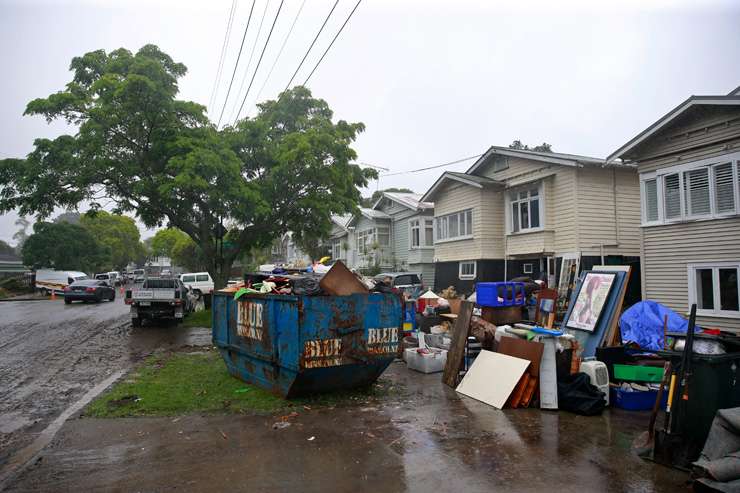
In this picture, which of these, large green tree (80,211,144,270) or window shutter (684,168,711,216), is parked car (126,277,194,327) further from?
large green tree (80,211,144,270)

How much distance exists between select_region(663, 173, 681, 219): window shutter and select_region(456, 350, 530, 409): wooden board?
24.3 feet

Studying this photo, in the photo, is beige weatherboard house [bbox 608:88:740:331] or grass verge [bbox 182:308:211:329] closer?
beige weatherboard house [bbox 608:88:740:331]

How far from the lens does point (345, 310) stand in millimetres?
6926

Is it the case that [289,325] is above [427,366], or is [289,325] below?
above

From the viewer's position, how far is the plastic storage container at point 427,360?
9297mm

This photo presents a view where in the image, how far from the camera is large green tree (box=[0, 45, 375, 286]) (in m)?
15.4

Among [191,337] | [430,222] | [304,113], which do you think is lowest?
[191,337]

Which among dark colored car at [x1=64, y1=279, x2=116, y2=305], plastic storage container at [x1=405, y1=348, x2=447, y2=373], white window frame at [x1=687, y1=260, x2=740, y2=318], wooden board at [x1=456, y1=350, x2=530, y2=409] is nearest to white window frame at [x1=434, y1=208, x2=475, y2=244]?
white window frame at [x1=687, y1=260, x2=740, y2=318]

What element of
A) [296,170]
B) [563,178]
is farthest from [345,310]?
[563,178]

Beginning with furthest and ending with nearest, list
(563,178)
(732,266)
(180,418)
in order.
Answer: (563,178)
(732,266)
(180,418)

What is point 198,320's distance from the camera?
60.3ft

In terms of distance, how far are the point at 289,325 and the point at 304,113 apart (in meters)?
13.7

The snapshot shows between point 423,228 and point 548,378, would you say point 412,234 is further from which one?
point 548,378

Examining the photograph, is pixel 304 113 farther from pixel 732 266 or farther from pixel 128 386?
pixel 732 266
